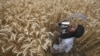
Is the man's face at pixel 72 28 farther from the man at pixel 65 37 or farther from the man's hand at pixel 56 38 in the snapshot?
the man's hand at pixel 56 38

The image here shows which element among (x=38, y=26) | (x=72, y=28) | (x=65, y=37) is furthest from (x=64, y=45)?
(x=38, y=26)

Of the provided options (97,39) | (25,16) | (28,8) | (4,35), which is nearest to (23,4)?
(28,8)

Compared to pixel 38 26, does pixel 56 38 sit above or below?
below

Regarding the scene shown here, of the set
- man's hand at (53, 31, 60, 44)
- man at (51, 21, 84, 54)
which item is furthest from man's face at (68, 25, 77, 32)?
man's hand at (53, 31, 60, 44)

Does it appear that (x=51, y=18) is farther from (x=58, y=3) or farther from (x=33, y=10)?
(x=58, y=3)

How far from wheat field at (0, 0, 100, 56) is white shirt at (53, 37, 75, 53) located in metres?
0.11

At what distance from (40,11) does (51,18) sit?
19 centimetres

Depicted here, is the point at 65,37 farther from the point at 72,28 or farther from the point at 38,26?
the point at 38,26

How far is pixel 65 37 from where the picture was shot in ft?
9.08

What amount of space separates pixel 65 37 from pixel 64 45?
96 mm

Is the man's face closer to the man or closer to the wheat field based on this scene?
the man

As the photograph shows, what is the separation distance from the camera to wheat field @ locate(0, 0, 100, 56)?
101 inches

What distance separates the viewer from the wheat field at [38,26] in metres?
2.56

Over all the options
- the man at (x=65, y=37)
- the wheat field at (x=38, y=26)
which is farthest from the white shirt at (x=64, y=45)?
the wheat field at (x=38, y=26)
